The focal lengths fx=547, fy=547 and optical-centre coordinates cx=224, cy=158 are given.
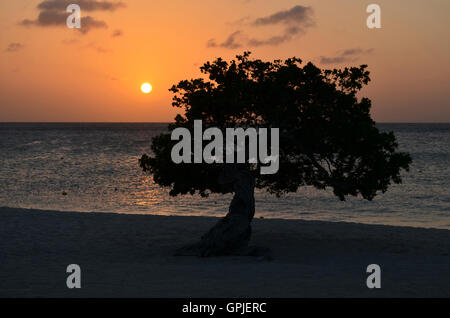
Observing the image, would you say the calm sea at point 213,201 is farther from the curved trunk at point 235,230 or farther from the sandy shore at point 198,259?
the curved trunk at point 235,230

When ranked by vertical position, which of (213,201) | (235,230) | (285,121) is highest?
(285,121)

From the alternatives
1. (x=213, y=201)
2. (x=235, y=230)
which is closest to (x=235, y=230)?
(x=235, y=230)

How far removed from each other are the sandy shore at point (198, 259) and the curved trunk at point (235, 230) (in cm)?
68

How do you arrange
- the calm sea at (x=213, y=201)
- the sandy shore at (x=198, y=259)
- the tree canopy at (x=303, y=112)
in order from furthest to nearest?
1. the calm sea at (x=213, y=201)
2. the tree canopy at (x=303, y=112)
3. the sandy shore at (x=198, y=259)

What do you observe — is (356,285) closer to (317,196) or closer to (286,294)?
(286,294)

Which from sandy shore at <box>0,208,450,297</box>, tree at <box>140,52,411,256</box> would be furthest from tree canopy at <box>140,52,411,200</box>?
sandy shore at <box>0,208,450,297</box>

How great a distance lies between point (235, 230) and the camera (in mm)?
19859

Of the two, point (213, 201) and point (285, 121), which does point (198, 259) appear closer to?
point (285, 121)

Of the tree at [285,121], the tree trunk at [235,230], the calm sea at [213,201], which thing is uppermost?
the tree at [285,121]

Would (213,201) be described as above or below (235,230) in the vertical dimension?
below

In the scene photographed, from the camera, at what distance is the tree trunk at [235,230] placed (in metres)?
19.6

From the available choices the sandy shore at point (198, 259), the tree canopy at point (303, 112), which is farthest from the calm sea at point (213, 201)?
the tree canopy at point (303, 112)

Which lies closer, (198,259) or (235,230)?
(198,259)

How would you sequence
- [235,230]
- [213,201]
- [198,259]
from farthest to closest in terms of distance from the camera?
[213,201] → [235,230] → [198,259]
